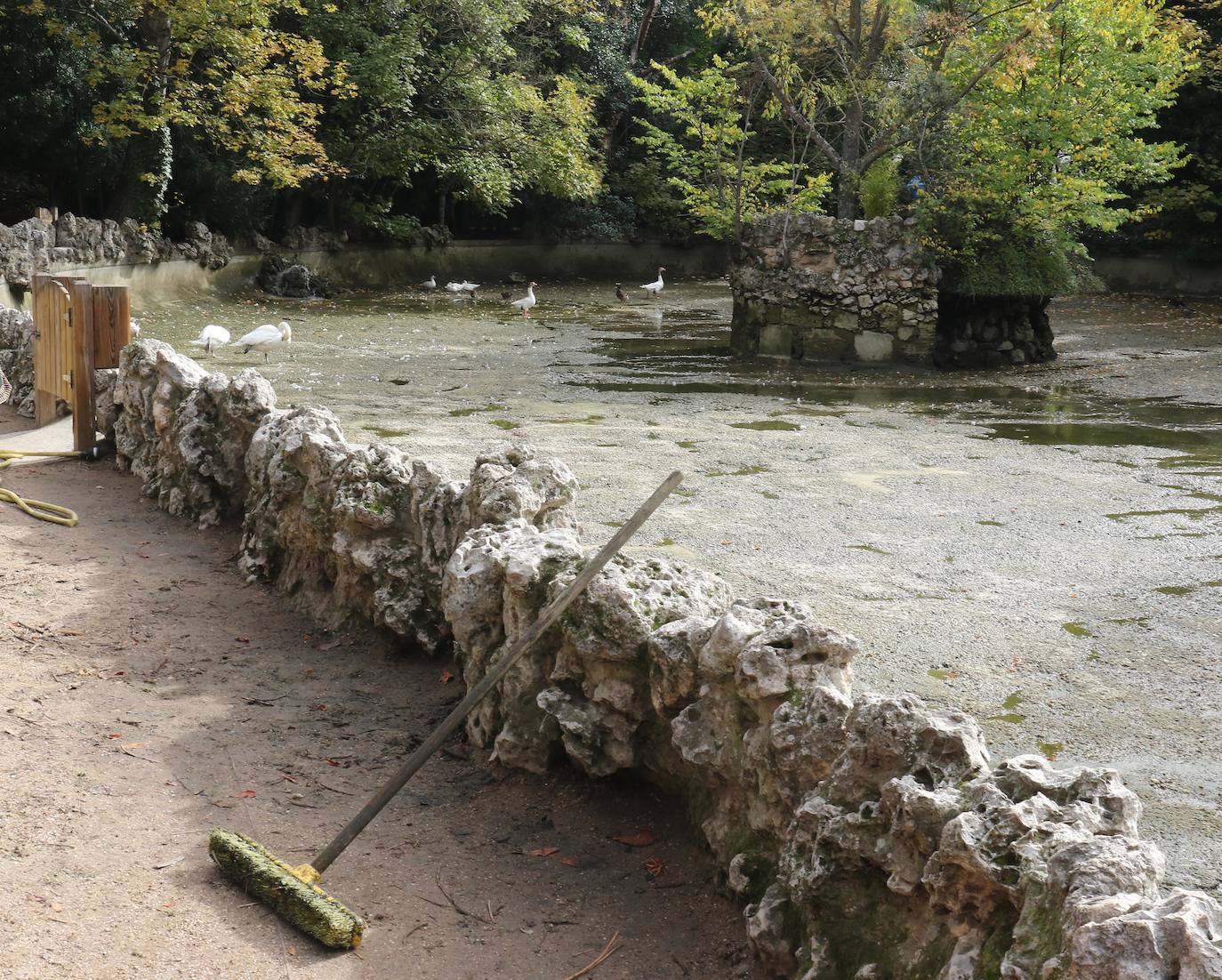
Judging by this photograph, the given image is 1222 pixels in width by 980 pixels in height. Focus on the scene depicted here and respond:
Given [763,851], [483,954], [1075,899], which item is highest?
[1075,899]

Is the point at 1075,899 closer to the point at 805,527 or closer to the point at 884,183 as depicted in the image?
the point at 805,527

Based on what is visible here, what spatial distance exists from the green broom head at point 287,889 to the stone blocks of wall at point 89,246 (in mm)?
12354

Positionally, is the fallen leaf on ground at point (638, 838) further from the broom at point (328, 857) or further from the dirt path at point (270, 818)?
the broom at point (328, 857)

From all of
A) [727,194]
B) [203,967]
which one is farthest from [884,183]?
[203,967]

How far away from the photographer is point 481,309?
69.1ft

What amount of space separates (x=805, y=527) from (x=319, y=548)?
253 centimetres

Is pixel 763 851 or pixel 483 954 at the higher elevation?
pixel 763 851

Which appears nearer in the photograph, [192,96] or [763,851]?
[763,851]

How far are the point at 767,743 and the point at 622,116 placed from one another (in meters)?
29.4

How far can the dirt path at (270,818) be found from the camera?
10.4 ft

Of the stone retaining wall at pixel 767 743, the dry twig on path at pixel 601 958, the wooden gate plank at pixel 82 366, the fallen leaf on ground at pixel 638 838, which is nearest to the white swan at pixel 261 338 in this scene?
the wooden gate plank at pixel 82 366

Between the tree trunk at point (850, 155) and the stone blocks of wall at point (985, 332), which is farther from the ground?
the tree trunk at point (850, 155)

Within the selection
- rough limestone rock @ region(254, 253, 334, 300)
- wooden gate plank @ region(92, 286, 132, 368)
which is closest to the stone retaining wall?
wooden gate plank @ region(92, 286, 132, 368)

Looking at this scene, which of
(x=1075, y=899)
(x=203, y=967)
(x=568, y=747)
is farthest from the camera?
(x=568, y=747)
